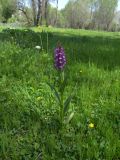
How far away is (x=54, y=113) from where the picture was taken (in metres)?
3.02

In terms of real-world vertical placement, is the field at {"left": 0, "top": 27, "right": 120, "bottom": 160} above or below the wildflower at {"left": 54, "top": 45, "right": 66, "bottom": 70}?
below

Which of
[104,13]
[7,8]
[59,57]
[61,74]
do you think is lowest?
[104,13]

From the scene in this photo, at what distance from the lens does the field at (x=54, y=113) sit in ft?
8.09

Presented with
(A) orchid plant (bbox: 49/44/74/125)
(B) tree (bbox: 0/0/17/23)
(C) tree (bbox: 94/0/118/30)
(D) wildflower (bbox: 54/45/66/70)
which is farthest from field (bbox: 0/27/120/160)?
(C) tree (bbox: 94/0/118/30)

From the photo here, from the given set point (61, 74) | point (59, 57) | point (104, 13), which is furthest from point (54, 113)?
point (104, 13)

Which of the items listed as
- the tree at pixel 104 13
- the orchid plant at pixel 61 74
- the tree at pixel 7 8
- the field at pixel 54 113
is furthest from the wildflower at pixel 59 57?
the tree at pixel 104 13

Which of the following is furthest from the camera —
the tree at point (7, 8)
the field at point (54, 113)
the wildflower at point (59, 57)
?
the tree at point (7, 8)

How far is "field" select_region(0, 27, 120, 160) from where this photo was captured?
8.09ft

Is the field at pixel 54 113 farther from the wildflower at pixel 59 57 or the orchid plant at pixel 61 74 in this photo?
the wildflower at pixel 59 57

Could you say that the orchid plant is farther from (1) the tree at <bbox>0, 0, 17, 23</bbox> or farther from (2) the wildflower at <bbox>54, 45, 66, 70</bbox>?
(1) the tree at <bbox>0, 0, 17, 23</bbox>

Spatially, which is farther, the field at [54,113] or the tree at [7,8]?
the tree at [7,8]

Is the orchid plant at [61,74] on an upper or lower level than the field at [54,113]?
upper

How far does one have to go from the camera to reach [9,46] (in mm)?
5711

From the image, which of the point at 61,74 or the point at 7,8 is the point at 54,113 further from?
the point at 7,8
